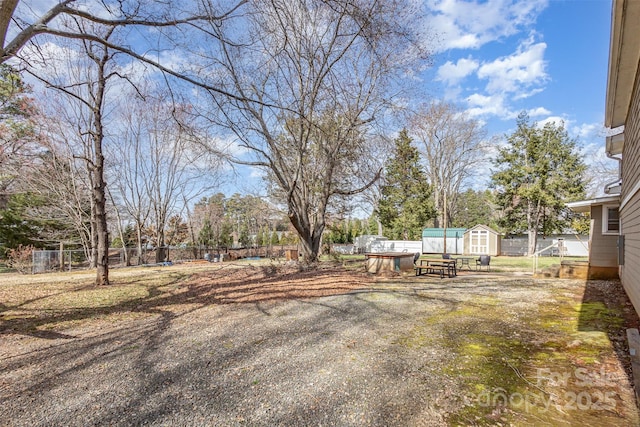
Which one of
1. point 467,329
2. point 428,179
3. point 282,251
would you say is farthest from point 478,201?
point 467,329

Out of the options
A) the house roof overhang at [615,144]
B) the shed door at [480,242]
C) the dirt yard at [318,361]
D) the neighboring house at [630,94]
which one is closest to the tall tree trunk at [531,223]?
the shed door at [480,242]

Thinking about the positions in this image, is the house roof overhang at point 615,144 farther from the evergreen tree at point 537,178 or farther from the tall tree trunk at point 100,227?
the evergreen tree at point 537,178

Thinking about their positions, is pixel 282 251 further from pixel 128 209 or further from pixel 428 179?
pixel 428 179

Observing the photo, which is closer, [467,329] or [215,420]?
[215,420]

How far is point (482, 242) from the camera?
26719mm

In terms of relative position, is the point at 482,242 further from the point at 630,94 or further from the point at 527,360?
the point at 527,360

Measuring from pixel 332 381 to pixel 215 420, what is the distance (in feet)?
3.79

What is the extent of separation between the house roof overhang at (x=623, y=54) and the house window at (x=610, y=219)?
3907mm

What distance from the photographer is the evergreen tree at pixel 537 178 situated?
24281 millimetres

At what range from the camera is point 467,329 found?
15.4ft

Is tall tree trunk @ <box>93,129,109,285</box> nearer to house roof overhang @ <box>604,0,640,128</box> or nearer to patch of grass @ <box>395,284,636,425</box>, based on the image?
patch of grass @ <box>395,284,636,425</box>

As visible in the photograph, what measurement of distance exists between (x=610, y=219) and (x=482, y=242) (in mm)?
17981

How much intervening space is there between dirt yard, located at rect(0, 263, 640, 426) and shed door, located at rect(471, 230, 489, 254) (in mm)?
21011

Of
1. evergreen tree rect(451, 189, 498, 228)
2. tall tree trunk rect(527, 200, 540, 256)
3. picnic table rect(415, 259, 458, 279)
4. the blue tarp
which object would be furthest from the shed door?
evergreen tree rect(451, 189, 498, 228)
